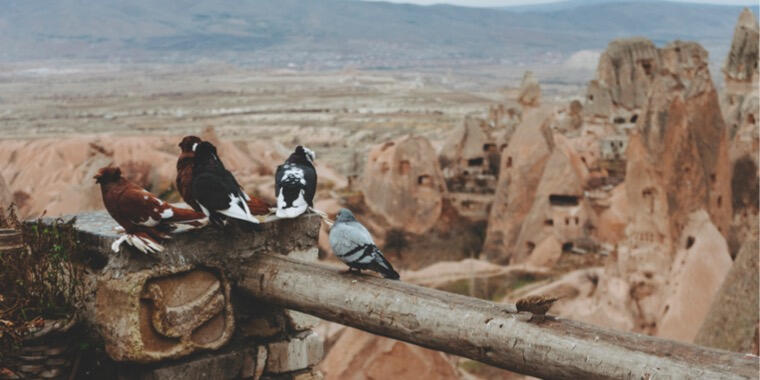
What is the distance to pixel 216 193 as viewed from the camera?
9.87ft

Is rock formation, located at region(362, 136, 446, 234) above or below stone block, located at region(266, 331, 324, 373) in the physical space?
below

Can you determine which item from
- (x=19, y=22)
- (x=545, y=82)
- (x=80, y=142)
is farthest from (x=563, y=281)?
(x=19, y=22)

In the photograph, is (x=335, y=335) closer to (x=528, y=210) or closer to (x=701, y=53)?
(x=528, y=210)

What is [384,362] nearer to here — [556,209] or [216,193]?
[216,193]

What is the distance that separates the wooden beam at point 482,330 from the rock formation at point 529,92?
81.4 ft

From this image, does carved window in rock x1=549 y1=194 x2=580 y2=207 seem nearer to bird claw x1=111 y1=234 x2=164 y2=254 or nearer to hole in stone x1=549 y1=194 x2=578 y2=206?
hole in stone x1=549 y1=194 x2=578 y2=206

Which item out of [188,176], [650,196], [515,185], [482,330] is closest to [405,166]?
[515,185]

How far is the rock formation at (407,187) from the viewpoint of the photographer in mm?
20062

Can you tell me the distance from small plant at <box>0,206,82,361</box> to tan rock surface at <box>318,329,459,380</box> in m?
4.81

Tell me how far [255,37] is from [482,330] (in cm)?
17779

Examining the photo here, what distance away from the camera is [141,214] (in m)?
2.93

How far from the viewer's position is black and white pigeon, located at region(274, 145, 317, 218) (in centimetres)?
333

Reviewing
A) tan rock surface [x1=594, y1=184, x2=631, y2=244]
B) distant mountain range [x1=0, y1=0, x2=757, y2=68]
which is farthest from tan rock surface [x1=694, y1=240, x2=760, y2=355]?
distant mountain range [x1=0, y1=0, x2=757, y2=68]

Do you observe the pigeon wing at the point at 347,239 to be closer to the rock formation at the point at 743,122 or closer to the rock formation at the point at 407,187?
the rock formation at the point at 743,122
